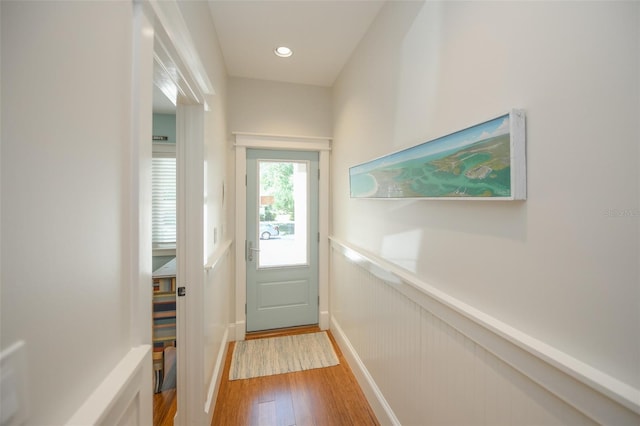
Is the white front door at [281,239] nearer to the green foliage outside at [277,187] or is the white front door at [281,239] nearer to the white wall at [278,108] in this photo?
the green foliage outside at [277,187]

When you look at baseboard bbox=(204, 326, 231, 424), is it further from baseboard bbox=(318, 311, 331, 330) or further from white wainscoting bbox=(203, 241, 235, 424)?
baseboard bbox=(318, 311, 331, 330)

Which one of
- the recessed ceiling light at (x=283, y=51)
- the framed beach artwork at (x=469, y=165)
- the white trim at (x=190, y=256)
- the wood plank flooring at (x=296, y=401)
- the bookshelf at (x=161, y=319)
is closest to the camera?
the framed beach artwork at (x=469, y=165)

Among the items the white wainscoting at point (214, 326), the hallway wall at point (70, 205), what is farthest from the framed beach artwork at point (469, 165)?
the white wainscoting at point (214, 326)

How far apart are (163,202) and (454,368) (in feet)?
10.7

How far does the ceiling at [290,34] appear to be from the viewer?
179 centimetres

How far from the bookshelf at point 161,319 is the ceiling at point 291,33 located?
1938 millimetres

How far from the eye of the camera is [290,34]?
2072mm

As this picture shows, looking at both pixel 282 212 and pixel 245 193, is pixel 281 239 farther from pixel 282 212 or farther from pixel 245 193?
pixel 245 193

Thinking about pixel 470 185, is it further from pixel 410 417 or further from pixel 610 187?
pixel 410 417

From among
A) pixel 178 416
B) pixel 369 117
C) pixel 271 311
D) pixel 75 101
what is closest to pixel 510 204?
pixel 75 101

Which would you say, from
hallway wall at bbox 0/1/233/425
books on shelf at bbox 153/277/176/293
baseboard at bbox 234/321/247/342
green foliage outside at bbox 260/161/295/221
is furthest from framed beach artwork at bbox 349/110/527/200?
baseboard at bbox 234/321/247/342

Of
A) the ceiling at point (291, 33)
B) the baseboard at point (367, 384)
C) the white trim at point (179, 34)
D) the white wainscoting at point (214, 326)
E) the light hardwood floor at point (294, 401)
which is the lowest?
the light hardwood floor at point (294, 401)

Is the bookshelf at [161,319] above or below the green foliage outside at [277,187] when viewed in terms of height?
below

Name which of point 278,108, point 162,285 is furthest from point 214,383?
point 278,108
